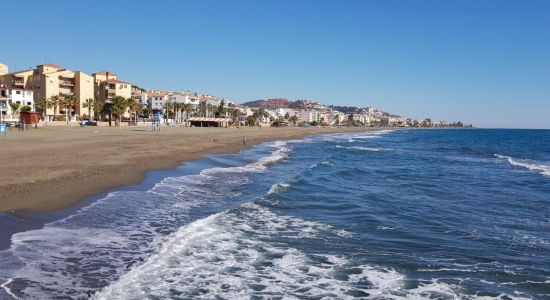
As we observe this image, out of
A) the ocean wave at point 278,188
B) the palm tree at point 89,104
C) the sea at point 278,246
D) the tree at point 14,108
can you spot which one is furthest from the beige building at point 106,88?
the sea at point 278,246

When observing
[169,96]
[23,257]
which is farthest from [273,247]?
[169,96]

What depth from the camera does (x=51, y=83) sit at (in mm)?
89125

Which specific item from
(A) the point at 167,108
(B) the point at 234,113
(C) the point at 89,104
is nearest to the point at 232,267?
(C) the point at 89,104

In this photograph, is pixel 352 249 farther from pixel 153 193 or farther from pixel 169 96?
pixel 169 96

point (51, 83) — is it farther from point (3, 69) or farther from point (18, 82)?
point (3, 69)

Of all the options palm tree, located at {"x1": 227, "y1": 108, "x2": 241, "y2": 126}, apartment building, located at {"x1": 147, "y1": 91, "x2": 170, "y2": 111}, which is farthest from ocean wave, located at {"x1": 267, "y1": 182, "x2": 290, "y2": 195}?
palm tree, located at {"x1": 227, "y1": 108, "x2": 241, "y2": 126}

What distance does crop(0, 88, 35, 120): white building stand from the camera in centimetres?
7275

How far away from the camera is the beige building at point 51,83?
87.8 meters

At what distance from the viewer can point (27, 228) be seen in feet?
32.9

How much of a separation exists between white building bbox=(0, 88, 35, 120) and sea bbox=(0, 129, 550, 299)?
67.7m

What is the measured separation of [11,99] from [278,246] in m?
79.7

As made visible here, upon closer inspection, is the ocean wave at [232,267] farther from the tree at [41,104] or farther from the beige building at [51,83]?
the beige building at [51,83]

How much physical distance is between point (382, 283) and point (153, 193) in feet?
34.1

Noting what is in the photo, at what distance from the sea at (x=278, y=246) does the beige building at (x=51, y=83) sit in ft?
270
